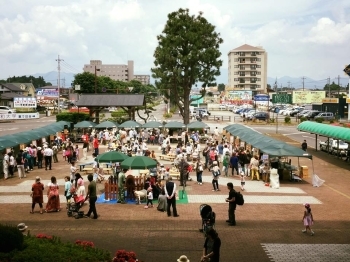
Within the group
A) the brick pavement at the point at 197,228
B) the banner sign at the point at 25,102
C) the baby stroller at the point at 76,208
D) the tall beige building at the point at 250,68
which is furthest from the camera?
the tall beige building at the point at 250,68

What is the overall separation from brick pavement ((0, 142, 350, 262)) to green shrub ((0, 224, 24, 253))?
3824 mm

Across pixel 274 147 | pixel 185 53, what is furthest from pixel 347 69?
pixel 274 147

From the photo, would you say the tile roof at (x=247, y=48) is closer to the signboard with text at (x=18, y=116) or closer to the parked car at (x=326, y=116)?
the parked car at (x=326, y=116)

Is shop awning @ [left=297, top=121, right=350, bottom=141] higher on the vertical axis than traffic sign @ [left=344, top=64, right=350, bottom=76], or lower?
lower

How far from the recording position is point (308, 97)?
315 feet

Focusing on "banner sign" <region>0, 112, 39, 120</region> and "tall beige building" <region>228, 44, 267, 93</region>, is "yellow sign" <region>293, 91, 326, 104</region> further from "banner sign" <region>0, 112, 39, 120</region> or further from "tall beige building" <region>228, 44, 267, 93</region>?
"banner sign" <region>0, 112, 39, 120</region>

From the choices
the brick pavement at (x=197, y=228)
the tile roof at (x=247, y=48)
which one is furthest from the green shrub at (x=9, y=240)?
the tile roof at (x=247, y=48)

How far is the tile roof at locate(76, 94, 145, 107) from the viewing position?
46875mm

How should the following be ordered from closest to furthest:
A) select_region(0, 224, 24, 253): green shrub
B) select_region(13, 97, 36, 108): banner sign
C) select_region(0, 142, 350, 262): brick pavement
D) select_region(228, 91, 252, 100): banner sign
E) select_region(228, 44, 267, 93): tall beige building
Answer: select_region(0, 224, 24, 253): green shrub
select_region(0, 142, 350, 262): brick pavement
select_region(13, 97, 36, 108): banner sign
select_region(228, 91, 252, 100): banner sign
select_region(228, 44, 267, 93): tall beige building

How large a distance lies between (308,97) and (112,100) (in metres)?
61.3

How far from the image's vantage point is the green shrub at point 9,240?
31.1 ft

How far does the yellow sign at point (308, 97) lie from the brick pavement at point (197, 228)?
7931 centimetres

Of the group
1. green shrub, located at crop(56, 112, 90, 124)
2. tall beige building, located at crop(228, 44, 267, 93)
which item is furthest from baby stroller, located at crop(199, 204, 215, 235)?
tall beige building, located at crop(228, 44, 267, 93)

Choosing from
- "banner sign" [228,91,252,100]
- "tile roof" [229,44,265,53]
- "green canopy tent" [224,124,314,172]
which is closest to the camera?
"green canopy tent" [224,124,314,172]
